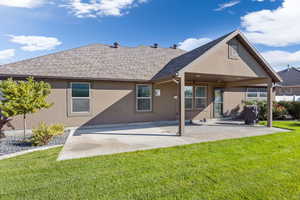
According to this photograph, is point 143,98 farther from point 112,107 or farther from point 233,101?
point 233,101

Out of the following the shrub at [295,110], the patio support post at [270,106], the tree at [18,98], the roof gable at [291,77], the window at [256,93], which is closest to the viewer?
the tree at [18,98]

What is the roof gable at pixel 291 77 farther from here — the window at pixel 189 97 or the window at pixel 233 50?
the window at pixel 233 50

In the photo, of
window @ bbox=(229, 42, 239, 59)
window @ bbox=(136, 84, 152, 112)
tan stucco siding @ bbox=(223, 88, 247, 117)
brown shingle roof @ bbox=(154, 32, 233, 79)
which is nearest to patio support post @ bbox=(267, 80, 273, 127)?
window @ bbox=(229, 42, 239, 59)

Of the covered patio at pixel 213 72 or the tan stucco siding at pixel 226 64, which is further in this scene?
the tan stucco siding at pixel 226 64

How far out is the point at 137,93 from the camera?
9773mm

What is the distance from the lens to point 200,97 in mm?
11578

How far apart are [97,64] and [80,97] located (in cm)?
232

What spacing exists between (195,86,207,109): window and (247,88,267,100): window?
487 centimetres

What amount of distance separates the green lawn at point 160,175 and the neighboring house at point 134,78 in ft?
10.4

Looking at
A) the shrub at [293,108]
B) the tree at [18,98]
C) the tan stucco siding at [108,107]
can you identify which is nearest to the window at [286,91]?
the shrub at [293,108]

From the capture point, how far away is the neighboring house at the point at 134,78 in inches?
307

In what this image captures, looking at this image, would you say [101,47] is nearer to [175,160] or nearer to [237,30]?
[237,30]

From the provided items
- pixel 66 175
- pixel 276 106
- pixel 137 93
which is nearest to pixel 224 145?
pixel 66 175

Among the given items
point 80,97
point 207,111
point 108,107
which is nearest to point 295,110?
point 207,111
